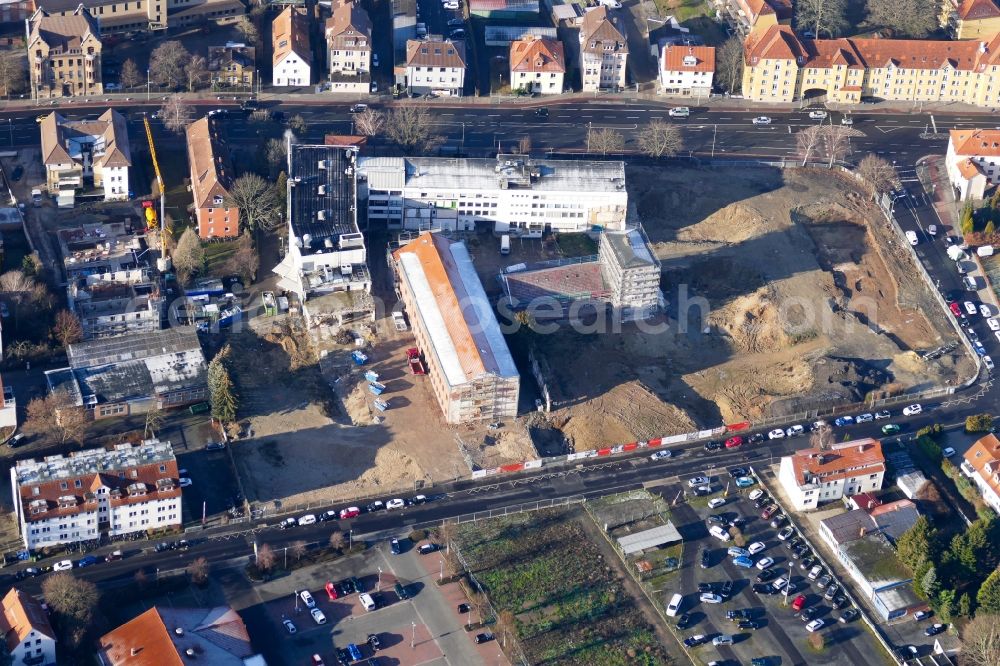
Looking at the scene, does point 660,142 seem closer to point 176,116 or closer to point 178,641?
point 176,116

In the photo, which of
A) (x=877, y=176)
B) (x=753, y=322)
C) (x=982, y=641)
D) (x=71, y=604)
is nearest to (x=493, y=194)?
(x=753, y=322)

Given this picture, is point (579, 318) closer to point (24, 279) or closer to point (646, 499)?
point (646, 499)

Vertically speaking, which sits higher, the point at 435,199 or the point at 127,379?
the point at 435,199

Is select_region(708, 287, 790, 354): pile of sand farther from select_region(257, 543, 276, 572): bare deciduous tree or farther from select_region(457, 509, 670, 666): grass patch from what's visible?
select_region(257, 543, 276, 572): bare deciduous tree

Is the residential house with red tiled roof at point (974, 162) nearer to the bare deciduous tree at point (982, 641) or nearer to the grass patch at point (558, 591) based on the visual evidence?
the bare deciduous tree at point (982, 641)

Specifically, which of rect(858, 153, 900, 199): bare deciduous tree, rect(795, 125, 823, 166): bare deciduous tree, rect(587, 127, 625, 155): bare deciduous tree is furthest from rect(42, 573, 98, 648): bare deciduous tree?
rect(858, 153, 900, 199): bare deciduous tree

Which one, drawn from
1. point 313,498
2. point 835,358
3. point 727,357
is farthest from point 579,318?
point 313,498
